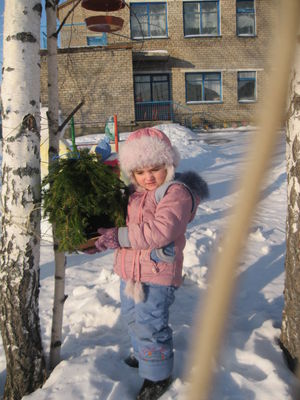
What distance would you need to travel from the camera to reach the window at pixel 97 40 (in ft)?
57.3

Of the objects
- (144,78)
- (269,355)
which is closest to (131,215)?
(269,355)

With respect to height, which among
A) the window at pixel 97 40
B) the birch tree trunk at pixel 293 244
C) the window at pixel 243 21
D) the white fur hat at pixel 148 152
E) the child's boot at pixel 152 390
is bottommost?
the child's boot at pixel 152 390

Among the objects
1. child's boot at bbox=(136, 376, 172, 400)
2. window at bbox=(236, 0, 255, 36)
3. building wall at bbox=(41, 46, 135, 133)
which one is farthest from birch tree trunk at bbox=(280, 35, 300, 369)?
window at bbox=(236, 0, 255, 36)

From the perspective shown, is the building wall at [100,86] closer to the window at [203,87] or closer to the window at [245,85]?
the window at [203,87]

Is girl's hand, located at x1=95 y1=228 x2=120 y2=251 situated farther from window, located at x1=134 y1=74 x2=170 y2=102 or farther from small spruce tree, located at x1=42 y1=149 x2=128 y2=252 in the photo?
window, located at x1=134 y1=74 x2=170 y2=102

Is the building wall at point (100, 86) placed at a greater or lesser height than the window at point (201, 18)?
lesser

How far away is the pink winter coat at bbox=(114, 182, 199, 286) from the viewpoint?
185 centimetres

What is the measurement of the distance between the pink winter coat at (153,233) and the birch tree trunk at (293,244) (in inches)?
21.4

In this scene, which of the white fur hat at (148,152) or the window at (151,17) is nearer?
the white fur hat at (148,152)

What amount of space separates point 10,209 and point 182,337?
143cm

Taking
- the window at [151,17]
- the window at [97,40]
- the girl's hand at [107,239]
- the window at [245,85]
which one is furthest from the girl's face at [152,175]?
the window at [245,85]

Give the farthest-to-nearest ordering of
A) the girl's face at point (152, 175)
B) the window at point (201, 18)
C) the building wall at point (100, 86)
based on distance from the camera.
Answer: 1. the window at point (201, 18)
2. the building wall at point (100, 86)
3. the girl's face at point (152, 175)

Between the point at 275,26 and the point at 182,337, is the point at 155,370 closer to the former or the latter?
the point at 182,337

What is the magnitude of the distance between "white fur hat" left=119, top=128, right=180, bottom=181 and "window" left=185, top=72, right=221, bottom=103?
1720 cm
